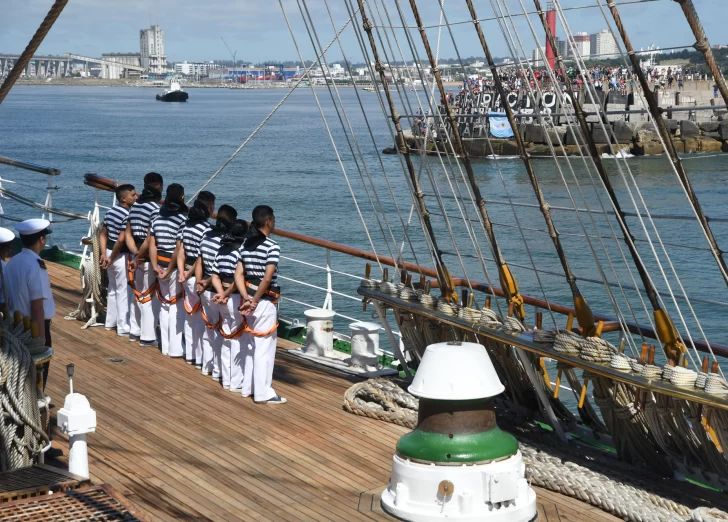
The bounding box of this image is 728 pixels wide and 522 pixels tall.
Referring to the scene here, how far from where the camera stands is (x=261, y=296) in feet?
22.9

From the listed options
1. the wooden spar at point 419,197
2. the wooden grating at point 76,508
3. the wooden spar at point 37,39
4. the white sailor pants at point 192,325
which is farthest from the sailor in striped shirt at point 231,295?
the wooden spar at point 37,39

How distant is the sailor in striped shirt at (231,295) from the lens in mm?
7121

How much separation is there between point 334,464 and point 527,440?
1.21 m

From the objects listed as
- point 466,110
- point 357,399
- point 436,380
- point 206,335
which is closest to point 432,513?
point 436,380

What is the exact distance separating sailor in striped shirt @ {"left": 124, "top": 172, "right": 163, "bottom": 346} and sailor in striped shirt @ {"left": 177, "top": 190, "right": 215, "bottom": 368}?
52cm

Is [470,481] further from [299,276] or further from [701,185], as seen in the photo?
[701,185]

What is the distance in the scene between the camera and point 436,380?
3354 mm

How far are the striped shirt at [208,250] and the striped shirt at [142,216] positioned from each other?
3.09 ft

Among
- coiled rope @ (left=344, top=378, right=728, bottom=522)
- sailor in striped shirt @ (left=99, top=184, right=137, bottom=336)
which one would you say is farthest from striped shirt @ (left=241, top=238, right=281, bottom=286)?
sailor in striped shirt @ (left=99, top=184, right=137, bottom=336)

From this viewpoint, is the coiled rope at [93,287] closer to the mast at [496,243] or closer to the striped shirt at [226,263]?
the striped shirt at [226,263]

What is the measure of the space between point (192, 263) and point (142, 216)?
756 mm

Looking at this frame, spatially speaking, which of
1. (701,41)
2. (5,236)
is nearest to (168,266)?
(5,236)

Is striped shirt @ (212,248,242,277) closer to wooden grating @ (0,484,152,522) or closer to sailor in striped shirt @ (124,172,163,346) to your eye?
sailor in striped shirt @ (124,172,163,346)

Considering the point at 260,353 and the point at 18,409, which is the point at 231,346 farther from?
the point at 18,409
